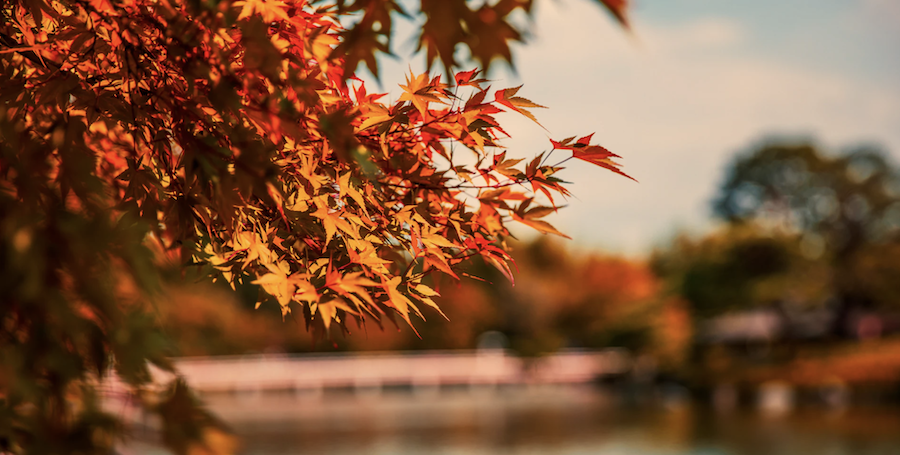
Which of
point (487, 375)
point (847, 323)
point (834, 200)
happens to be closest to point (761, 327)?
point (847, 323)

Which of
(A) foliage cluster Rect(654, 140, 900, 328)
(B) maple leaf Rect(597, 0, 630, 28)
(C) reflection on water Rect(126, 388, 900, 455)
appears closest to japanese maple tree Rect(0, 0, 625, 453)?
(B) maple leaf Rect(597, 0, 630, 28)

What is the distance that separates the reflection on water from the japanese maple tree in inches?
581

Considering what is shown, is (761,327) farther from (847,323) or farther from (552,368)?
(552,368)

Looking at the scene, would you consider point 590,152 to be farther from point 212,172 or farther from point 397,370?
point 397,370

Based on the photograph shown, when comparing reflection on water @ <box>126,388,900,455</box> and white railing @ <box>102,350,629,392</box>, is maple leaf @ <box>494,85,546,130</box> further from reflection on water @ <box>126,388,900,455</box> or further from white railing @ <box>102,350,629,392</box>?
white railing @ <box>102,350,629,392</box>

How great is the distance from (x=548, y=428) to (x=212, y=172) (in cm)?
2018

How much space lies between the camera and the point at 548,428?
20.8 m

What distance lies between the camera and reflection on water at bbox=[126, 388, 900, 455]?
1716cm

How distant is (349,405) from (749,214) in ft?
97.4

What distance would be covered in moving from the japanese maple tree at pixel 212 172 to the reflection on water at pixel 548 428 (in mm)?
14766

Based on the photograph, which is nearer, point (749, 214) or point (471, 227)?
point (471, 227)

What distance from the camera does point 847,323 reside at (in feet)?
117

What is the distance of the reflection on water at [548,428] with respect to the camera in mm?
17156

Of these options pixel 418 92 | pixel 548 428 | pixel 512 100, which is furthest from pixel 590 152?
pixel 548 428
